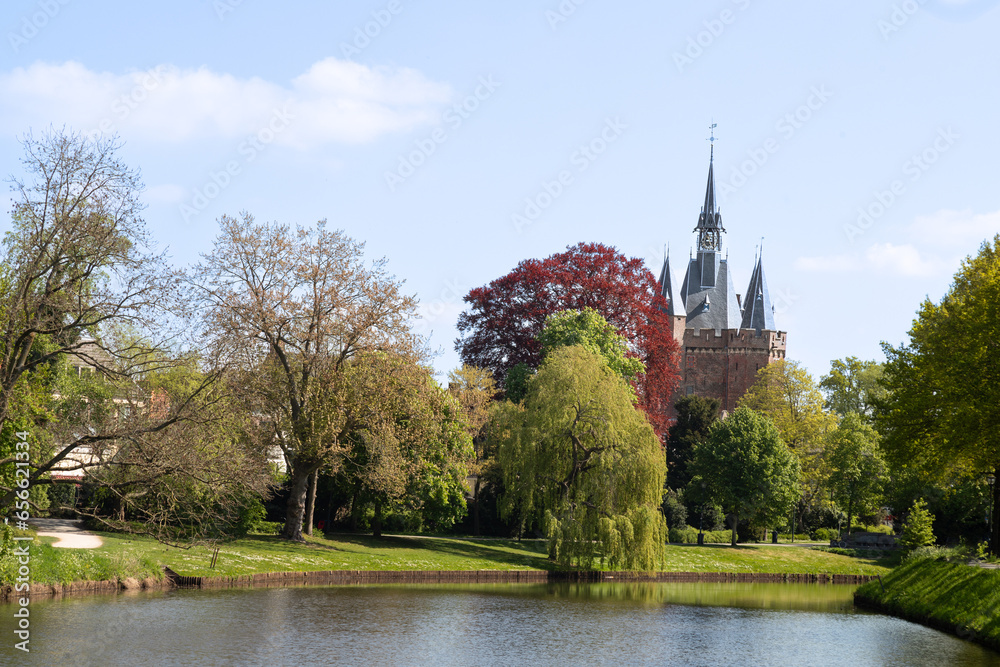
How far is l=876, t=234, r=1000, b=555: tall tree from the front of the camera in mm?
32531

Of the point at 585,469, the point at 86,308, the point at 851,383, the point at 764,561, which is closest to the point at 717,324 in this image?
the point at 851,383

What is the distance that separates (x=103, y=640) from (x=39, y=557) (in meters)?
7.53

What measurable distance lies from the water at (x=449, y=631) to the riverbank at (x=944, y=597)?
67 cm

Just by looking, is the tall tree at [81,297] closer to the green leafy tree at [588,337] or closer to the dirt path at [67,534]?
the dirt path at [67,534]

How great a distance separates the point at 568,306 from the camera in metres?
64.2

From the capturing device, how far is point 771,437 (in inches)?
2286

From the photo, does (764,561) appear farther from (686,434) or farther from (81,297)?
(81,297)

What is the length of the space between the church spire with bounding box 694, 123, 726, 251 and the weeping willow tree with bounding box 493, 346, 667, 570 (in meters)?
70.9

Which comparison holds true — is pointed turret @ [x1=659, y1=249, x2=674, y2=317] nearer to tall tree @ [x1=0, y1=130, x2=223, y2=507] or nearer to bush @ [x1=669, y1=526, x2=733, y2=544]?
bush @ [x1=669, y1=526, x2=733, y2=544]

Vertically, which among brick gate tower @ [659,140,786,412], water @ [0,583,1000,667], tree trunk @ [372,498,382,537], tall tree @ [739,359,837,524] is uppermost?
brick gate tower @ [659,140,786,412]

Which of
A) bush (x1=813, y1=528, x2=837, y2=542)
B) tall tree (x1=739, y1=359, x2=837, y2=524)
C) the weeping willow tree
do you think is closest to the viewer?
the weeping willow tree

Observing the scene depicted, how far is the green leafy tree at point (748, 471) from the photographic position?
56344mm

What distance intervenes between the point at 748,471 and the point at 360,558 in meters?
26.3

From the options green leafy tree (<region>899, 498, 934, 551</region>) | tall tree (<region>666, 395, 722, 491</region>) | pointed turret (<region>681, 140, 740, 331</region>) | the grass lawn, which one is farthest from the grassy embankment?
pointed turret (<region>681, 140, 740, 331</region>)
